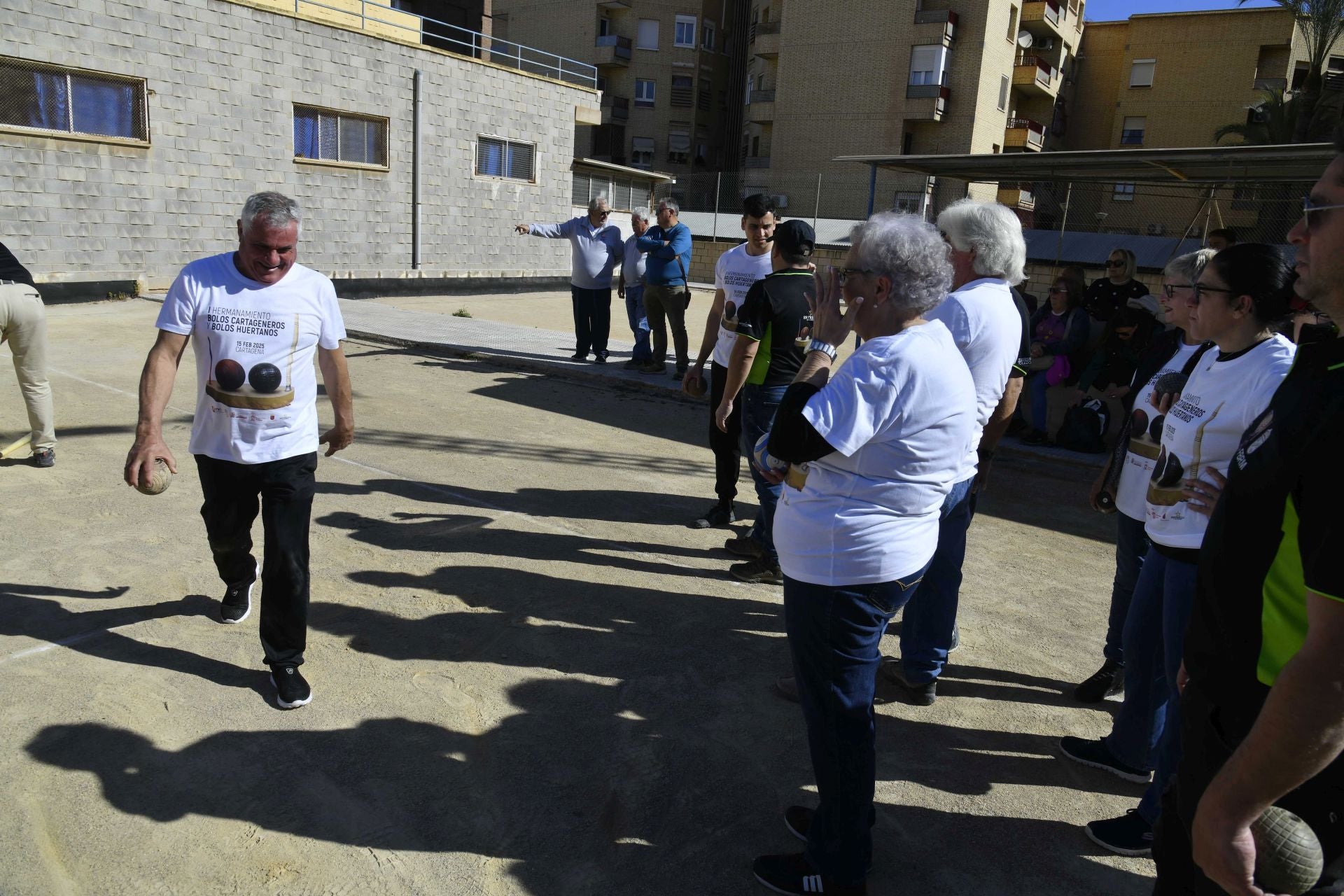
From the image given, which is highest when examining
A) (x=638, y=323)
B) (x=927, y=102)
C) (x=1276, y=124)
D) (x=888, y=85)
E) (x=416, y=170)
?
(x=888, y=85)

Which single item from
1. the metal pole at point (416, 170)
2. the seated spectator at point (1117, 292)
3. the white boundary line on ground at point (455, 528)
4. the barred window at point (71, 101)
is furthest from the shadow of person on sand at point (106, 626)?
the metal pole at point (416, 170)

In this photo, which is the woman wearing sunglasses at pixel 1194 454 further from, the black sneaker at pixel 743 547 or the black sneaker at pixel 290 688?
the black sneaker at pixel 290 688

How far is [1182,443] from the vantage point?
9.56 ft

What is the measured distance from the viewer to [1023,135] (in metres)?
40.3

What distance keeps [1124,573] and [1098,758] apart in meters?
0.75

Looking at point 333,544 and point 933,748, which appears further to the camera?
point 333,544

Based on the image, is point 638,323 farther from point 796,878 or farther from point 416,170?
point 416,170

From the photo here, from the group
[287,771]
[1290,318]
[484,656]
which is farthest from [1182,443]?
[287,771]

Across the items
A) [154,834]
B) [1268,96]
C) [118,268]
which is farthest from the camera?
[1268,96]

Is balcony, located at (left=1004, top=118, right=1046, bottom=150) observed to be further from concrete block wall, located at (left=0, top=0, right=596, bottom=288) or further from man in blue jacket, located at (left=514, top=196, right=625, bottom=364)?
man in blue jacket, located at (left=514, top=196, right=625, bottom=364)

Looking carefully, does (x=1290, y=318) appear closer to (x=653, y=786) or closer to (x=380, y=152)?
(x=653, y=786)

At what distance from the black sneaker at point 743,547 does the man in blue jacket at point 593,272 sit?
626cm

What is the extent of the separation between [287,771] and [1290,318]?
3.56 metres

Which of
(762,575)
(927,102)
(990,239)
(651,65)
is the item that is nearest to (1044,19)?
(927,102)
